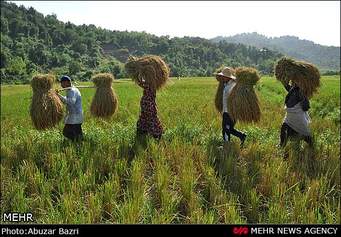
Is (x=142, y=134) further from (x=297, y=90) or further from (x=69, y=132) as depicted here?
(x=297, y=90)

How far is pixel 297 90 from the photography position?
6.39 meters

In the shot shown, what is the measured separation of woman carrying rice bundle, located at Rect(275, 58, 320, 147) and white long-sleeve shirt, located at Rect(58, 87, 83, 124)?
11.7 ft

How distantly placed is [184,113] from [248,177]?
22.2 feet

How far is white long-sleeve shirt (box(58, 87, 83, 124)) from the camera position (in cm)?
673

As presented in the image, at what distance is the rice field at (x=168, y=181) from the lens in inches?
156

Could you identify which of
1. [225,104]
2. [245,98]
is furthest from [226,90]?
[245,98]

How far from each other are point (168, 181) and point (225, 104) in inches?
99.6

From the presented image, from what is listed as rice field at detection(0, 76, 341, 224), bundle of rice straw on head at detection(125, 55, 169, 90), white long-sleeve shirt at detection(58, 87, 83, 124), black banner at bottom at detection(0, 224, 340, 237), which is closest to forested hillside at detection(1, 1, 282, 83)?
bundle of rice straw on head at detection(125, 55, 169, 90)

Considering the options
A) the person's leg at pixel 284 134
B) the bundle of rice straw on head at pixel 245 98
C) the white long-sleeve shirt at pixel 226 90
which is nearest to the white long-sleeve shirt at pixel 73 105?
the white long-sleeve shirt at pixel 226 90

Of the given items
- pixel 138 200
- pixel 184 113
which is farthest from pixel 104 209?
pixel 184 113

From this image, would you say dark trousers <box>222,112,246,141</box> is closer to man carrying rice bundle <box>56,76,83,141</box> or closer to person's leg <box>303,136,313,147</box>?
person's leg <box>303,136,313,147</box>

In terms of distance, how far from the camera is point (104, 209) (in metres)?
4.23

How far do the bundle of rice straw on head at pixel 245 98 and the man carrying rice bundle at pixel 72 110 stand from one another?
275 cm

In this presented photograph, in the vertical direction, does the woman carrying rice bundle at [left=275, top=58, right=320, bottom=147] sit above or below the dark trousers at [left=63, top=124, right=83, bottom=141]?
above
